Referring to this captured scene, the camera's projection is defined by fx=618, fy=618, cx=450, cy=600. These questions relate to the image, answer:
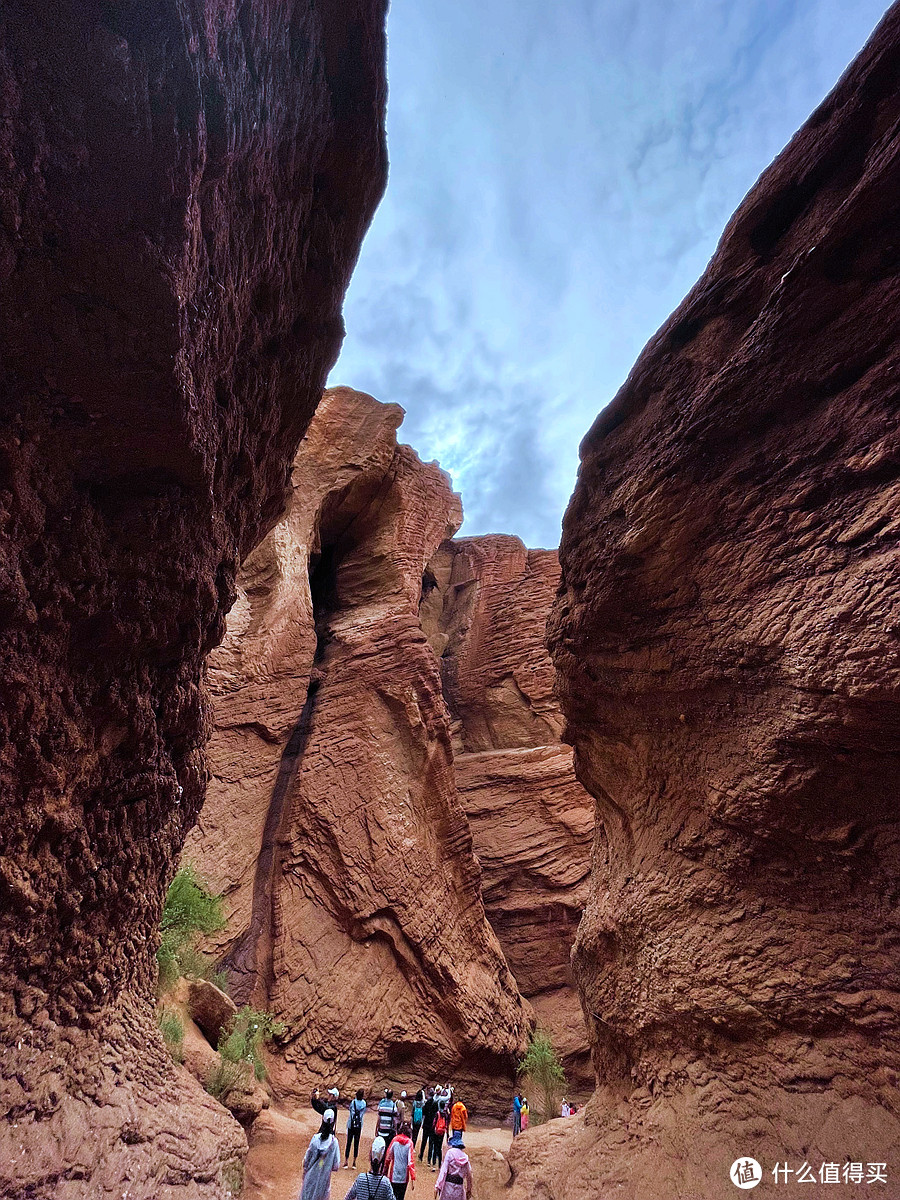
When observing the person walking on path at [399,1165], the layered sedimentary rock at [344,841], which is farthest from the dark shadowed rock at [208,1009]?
the person walking on path at [399,1165]

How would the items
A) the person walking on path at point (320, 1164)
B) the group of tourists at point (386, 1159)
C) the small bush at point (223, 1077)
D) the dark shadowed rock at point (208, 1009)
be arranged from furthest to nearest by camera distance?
1. the dark shadowed rock at point (208, 1009)
2. the small bush at point (223, 1077)
3. the person walking on path at point (320, 1164)
4. the group of tourists at point (386, 1159)

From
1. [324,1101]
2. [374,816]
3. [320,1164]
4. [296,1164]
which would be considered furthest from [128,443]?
[374,816]

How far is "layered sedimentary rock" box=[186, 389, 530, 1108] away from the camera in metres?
11.4

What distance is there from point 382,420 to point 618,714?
44.7ft

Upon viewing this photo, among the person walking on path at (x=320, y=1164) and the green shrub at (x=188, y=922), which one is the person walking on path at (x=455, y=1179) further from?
the green shrub at (x=188, y=922)

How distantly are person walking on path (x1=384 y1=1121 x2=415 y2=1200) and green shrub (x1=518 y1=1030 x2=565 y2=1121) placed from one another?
608 centimetres

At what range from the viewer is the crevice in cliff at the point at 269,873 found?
36.8 ft

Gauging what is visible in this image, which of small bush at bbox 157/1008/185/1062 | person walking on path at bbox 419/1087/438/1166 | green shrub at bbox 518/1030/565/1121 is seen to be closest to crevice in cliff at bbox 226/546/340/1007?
person walking on path at bbox 419/1087/438/1166

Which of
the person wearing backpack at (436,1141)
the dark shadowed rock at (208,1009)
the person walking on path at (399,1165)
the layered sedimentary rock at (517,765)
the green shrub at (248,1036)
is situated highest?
the layered sedimentary rock at (517,765)

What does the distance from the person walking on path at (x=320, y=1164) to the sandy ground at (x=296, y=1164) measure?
2060mm

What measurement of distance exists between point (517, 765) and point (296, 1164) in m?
11.3

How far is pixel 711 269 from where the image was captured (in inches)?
215

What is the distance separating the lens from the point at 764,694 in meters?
4.41

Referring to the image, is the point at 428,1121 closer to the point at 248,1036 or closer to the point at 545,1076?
the point at 545,1076
